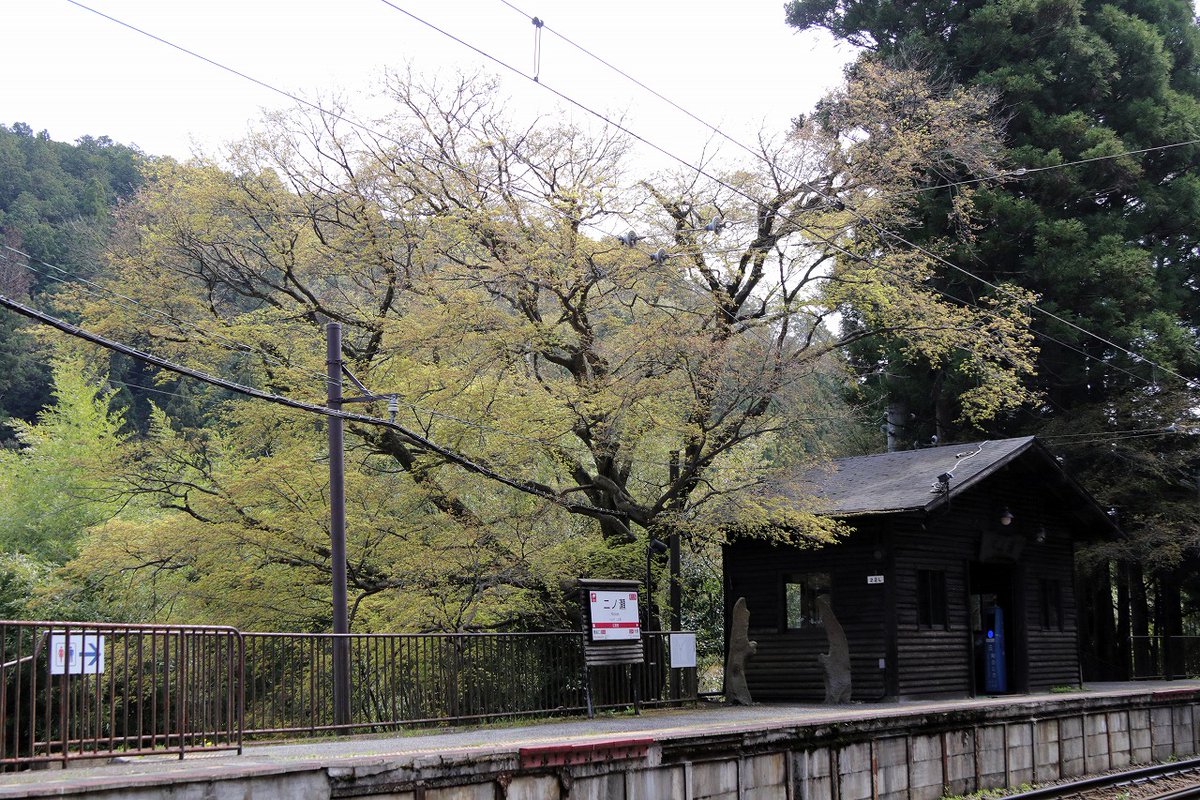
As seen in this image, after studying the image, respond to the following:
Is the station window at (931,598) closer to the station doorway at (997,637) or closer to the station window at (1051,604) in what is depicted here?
the station doorway at (997,637)

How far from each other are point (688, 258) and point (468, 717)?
9689 millimetres

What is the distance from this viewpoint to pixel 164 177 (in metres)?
26.4

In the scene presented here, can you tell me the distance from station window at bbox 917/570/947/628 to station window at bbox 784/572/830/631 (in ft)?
5.86

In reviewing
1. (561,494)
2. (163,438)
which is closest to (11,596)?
(163,438)

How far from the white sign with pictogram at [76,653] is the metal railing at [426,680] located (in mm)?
3366

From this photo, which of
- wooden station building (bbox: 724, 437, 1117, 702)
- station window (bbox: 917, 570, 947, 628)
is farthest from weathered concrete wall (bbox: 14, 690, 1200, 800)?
station window (bbox: 917, 570, 947, 628)

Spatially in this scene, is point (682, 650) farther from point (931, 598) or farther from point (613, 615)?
point (931, 598)

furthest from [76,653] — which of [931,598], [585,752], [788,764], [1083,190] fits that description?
[1083,190]

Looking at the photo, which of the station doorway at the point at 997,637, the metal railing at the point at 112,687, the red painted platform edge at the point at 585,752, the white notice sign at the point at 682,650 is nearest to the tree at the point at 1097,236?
the station doorway at the point at 997,637

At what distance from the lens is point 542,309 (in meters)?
22.5

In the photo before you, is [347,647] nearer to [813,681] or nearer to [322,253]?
[813,681]

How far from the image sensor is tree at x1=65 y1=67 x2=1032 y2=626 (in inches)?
824

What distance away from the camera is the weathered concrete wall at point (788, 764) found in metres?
8.97

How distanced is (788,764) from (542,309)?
11432 millimetres
